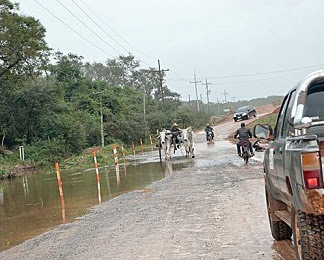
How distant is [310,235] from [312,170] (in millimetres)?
850

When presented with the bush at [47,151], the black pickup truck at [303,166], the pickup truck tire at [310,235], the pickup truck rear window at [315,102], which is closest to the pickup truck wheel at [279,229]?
the black pickup truck at [303,166]

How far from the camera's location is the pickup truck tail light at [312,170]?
4.83 m

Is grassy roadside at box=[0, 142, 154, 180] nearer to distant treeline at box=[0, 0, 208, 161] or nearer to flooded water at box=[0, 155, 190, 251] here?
distant treeline at box=[0, 0, 208, 161]

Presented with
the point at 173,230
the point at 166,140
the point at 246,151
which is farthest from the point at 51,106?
the point at 173,230

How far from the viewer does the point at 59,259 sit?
8906 mm

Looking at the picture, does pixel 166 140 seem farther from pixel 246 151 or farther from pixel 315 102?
pixel 315 102

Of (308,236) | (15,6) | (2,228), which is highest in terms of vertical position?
(15,6)

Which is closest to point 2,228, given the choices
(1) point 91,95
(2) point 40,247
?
(2) point 40,247

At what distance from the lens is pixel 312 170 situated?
4852mm

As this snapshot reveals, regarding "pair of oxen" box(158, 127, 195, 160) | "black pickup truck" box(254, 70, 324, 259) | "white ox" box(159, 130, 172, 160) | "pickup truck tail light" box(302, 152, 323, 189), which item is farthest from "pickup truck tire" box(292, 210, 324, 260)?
"white ox" box(159, 130, 172, 160)

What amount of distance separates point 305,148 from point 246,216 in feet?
19.3

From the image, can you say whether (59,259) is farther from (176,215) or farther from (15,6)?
(15,6)

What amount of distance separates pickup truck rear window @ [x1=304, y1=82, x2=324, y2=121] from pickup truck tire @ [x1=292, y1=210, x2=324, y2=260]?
1323 millimetres

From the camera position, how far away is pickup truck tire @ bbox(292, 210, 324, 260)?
5.32m
